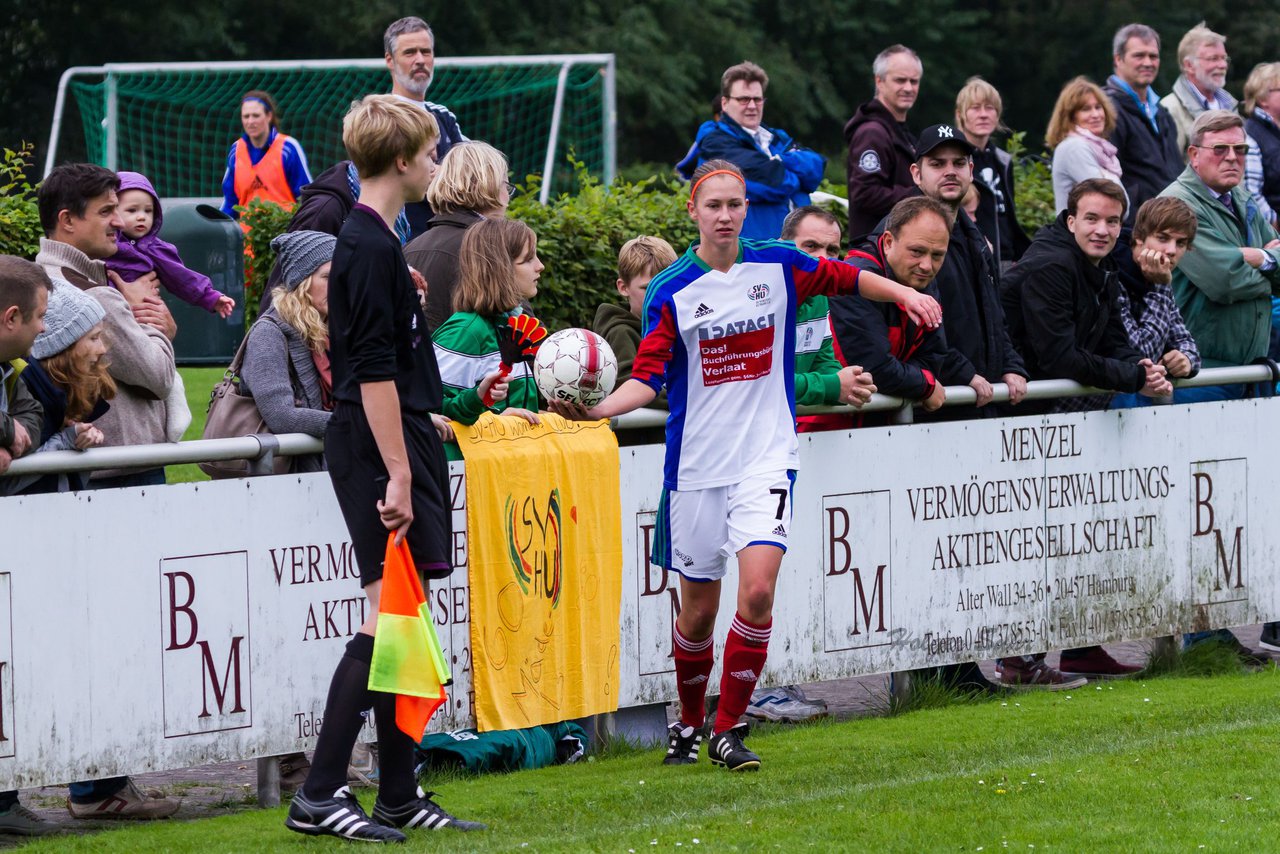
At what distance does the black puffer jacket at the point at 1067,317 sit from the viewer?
8930 millimetres

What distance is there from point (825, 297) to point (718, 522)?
5.61 ft

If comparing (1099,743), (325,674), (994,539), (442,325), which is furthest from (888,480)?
(325,674)

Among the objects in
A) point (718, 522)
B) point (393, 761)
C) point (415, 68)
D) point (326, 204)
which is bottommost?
point (393, 761)

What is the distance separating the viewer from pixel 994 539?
336 inches

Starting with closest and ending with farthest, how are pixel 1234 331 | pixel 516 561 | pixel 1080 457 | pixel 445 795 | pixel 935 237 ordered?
1. pixel 445 795
2. pixel 516 561
3. pixel 935 237
4. pixel 1080 457
5. pixel 1234 331

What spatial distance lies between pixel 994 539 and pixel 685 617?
206cm

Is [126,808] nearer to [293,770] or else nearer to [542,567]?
[293,770]

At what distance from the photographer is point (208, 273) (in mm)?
15398

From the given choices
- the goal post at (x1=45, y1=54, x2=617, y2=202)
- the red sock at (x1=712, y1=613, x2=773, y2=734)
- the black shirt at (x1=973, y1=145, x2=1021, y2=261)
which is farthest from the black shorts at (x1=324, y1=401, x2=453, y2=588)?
the goal post at (x1=45, y1=54, x2=617, y2=202)

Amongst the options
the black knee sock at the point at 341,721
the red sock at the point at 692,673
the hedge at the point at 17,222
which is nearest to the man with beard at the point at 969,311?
the red sock at the point at 692,673

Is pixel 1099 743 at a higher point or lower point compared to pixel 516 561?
lower

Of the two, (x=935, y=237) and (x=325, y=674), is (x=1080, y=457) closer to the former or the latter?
(x=935, y=237)

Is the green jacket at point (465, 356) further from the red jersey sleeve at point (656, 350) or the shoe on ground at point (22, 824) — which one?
the shoe on ground at point (22, 824)

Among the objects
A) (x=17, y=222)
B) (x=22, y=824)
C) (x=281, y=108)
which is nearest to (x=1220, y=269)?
(x=22, y=824)
